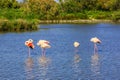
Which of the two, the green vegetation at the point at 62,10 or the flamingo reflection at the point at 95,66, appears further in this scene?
the green vegetation at the point at 62,10

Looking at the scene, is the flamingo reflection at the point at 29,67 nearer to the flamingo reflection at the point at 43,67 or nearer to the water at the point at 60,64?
the water at the point at 60,64

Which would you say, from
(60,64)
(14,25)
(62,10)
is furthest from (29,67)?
(62,10)

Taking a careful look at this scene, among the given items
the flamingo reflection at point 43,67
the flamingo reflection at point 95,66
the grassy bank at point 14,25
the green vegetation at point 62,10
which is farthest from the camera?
the green vegetation at point 62,10

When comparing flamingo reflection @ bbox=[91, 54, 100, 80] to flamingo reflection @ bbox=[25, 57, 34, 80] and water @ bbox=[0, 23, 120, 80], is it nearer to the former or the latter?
water @ bbox=[0, 23, 120, 80]

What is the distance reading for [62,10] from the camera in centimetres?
9625

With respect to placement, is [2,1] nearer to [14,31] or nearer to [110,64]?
[14,31]

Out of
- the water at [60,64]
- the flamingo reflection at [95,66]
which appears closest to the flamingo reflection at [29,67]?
the water at [60,64]

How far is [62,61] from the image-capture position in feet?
70.9

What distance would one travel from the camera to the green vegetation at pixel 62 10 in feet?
282

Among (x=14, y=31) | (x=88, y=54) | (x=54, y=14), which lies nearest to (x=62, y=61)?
(x=88, y=54)

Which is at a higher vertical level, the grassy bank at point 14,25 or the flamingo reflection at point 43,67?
the flamingo reflection at point 43,67

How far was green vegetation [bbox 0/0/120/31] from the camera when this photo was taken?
8581 centimetres

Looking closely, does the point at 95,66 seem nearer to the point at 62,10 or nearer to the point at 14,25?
the point at 14,25

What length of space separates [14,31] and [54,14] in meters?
37.1
